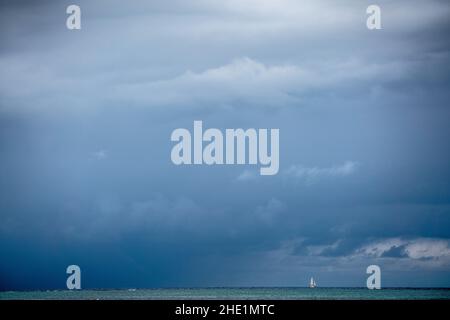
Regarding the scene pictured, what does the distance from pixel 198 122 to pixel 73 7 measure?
1.86 metres
